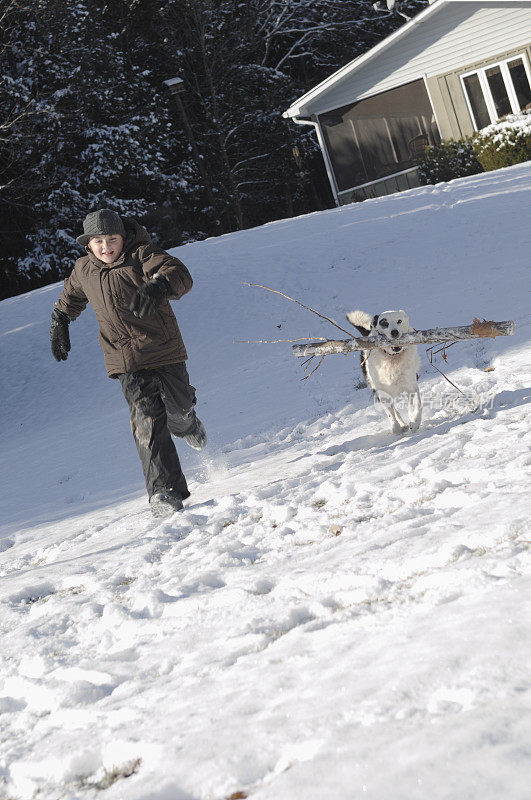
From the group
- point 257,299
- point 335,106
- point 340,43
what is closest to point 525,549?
point 257,299

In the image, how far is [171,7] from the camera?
28188mm

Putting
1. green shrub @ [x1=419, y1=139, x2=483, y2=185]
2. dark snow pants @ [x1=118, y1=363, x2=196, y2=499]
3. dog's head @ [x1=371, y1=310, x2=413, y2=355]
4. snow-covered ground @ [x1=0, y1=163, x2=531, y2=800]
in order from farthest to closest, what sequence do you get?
green shrub @ [x1=419, y1=139, x2=483, y2=185]
dog's head @ [x1=371, y1=310, x2=413, y2=355]
dark snow pants @ [x1=118, y1=363, x2=196, y2=499]
snow-covered ground @ [x1=0, y1=163, x2=531, y2=800]

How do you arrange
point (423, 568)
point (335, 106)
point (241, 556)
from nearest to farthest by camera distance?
point (423, 568)
point (241, 556)
point (335, 106)

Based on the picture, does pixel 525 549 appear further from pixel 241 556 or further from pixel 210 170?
pixel 210 170

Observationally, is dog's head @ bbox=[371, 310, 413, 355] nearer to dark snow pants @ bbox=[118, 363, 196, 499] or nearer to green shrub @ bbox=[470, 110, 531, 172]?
dark snow pants @ bbox=[118, 363, 196, 499]

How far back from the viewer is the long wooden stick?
483 centimetres

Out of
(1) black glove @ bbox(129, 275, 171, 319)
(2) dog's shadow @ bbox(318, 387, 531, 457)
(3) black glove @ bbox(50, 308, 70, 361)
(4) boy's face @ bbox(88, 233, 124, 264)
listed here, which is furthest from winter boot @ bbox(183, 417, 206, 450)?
(4) boy's face @ bbox(88, 233, 124, 264)

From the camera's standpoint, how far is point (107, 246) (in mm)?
4938

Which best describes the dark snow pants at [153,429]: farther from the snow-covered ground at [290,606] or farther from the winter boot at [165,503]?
the snow-covered ground at [290,606]

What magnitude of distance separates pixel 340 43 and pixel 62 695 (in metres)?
33.2

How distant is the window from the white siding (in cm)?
40

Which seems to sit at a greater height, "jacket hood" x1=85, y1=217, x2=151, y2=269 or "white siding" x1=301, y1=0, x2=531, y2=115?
"white siding" x1=301, y1=0, x2=531, y2=115

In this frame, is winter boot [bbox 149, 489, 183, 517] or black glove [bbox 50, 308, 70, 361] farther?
black glove [bbox 50, 308, 70, 361]

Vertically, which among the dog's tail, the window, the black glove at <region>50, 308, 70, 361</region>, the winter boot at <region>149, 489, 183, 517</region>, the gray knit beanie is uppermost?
the window
